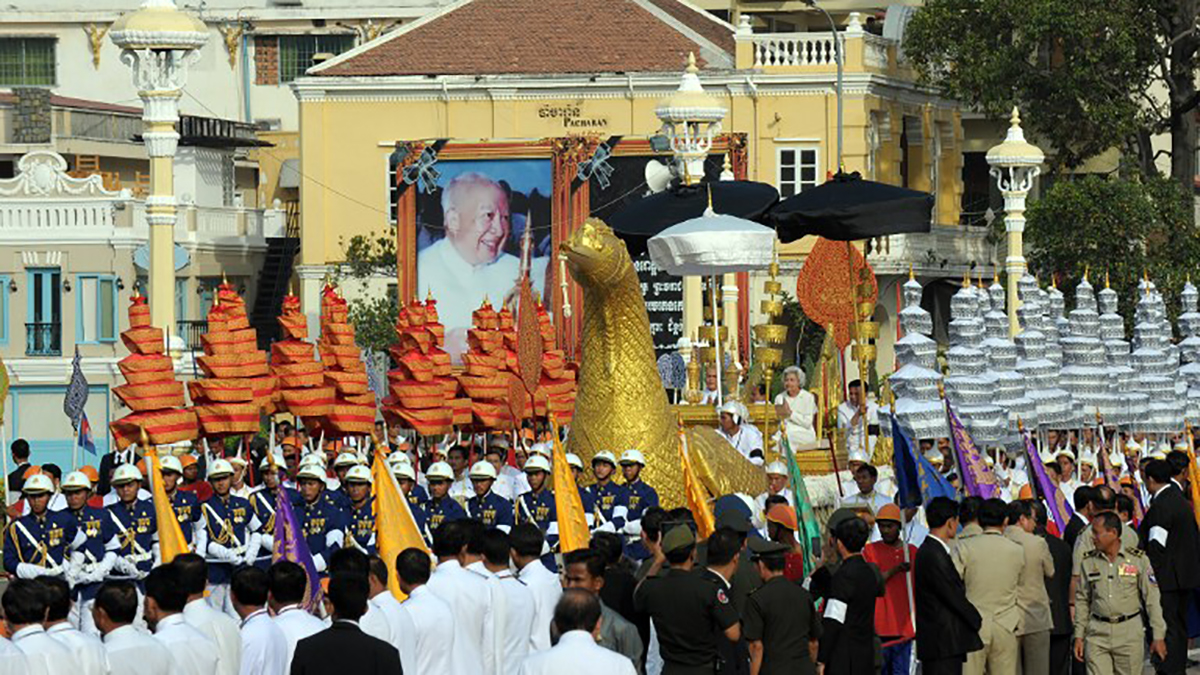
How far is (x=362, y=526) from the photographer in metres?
20.5

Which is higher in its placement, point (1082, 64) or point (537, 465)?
point (1082, 64)

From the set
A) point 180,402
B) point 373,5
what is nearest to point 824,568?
point 180,402

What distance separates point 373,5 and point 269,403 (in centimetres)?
4044

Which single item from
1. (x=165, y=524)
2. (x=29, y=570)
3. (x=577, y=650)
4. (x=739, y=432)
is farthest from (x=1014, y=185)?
(x=577, y=650)

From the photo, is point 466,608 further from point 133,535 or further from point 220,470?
point 220,470

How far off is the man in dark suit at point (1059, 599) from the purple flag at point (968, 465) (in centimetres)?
106

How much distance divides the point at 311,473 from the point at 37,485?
6.07 feet

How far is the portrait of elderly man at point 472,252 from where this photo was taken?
179 feet

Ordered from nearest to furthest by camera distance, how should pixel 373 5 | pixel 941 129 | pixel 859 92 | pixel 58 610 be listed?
pixel 58 610 < pixel 859 92 < pixel 941 129 < pixel 373 5

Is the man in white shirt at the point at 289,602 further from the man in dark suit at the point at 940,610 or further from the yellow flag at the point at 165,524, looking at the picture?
the man in dark suit at the point at 940,610

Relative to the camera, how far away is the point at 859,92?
5628cm

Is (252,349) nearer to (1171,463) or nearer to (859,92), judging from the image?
(1171,463)

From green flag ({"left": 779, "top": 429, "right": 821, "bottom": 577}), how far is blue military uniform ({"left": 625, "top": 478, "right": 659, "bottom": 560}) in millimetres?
949

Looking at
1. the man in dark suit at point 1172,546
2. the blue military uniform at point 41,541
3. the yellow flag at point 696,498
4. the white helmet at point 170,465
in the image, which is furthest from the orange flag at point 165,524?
the man in dark suit at point 1172,546
